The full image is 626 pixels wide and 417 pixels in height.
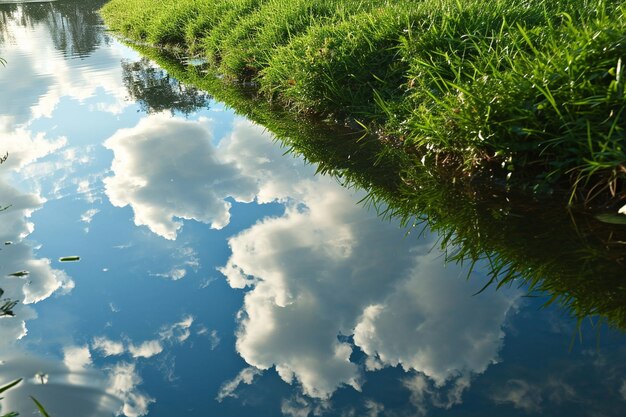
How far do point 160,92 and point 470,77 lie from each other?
522 centimetres

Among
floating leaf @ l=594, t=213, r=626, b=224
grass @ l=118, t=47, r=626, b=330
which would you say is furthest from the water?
floating leaf @ l=594, t=213, r=626, b=224

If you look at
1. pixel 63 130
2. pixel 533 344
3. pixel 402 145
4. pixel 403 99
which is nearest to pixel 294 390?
pixel 533 344

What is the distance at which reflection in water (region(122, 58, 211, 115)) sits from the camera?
7.21 m

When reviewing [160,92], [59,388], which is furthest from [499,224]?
[160,92]

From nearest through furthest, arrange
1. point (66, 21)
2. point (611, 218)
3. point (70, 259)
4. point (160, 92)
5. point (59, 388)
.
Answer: point (59, 388) → point (611, 218) → point (70, 259) → point (160, 92) → point (66, 21)

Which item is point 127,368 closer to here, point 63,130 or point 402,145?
→ point 402,145

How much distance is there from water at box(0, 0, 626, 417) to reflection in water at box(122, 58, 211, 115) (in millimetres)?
2268

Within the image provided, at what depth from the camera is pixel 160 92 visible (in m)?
8.31

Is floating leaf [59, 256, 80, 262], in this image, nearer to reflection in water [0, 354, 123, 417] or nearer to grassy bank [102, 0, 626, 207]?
reflection in water [0, 354, 123, 417]

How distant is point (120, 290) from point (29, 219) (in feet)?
4.58

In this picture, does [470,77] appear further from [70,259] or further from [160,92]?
[160,92]

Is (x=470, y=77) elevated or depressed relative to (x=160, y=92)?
elevated

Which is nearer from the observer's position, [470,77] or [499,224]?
[499,224]

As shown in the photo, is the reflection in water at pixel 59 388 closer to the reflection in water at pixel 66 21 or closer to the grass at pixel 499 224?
the grass at pixel 499 224
